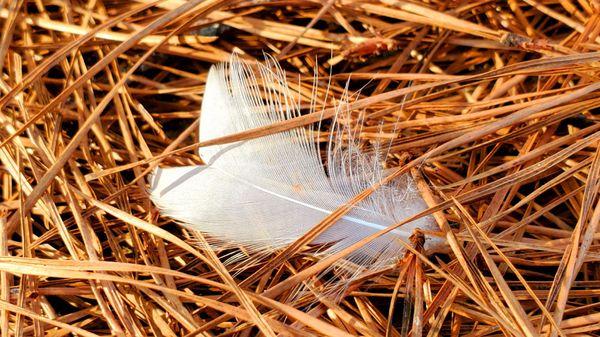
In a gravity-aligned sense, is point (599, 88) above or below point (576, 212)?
above

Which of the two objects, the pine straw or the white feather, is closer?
the pine straw

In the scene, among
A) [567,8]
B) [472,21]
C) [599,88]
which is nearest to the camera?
[599,88]

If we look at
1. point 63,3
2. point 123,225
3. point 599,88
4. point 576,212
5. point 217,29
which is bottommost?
point 576,212

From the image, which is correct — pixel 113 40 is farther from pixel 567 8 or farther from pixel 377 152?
pixel 567 8

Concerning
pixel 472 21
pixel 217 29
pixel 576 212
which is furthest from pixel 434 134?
pixel 217 29

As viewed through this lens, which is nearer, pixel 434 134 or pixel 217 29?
pixel 434 134
